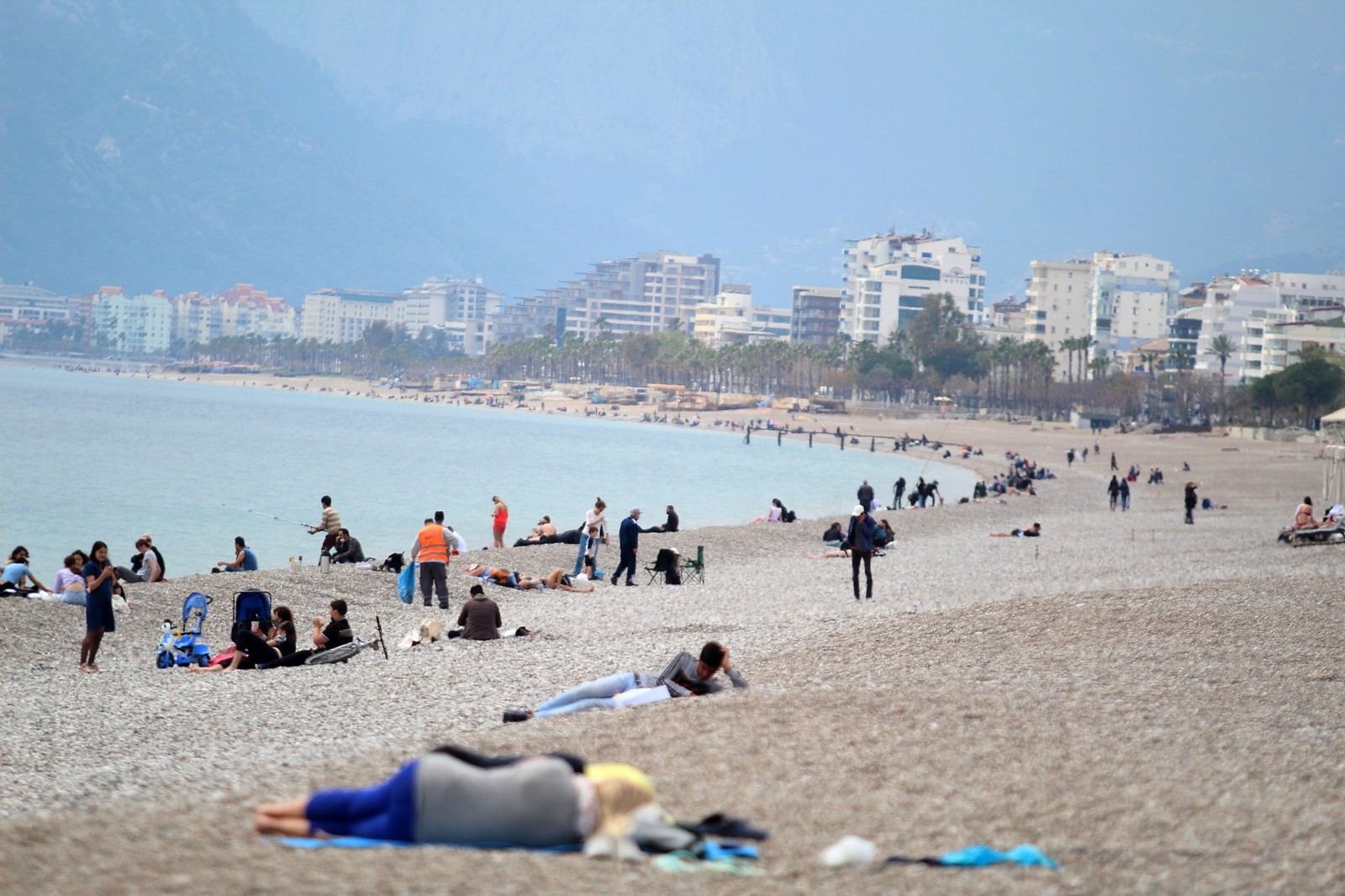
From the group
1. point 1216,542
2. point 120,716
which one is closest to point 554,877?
point 120,716

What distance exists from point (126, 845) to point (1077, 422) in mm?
108095

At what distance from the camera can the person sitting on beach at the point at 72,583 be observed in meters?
16.0

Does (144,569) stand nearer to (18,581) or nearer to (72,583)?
(18,581)

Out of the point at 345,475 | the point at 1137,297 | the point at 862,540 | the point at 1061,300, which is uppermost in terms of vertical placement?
the point at 1137,297

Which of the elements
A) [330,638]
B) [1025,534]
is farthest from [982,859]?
[1025,534]

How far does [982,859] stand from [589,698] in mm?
4229

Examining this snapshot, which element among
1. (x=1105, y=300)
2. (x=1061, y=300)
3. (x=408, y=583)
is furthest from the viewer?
(x=1061, y=300)

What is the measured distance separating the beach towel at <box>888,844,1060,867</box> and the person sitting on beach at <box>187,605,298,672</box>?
8.43m

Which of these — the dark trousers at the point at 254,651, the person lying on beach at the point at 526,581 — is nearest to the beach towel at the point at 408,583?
the person lying on beach at the point at 526,581

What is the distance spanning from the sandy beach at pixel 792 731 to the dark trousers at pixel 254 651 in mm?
606

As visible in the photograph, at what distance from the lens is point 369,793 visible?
19.7 ft

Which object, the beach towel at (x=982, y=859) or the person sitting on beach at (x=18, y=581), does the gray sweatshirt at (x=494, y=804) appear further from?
the person sitting on beach at (x=18, y=581)

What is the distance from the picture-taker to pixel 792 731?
8500 mm

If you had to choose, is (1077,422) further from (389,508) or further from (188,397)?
(188,397)
